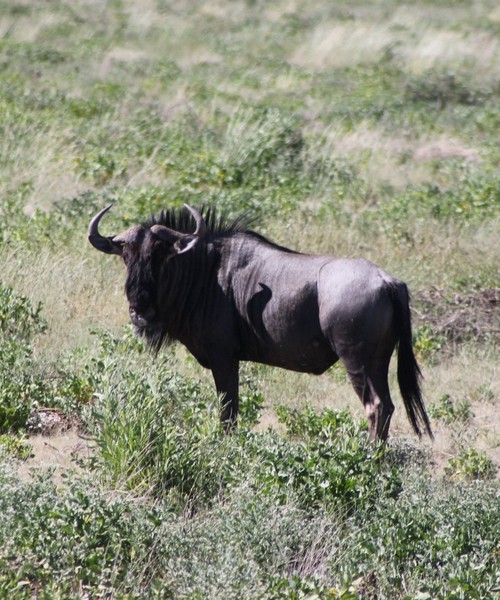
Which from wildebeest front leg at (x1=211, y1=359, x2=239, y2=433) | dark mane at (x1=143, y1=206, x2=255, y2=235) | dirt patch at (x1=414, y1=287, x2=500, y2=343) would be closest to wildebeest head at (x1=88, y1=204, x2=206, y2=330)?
dark mane at (x1=143, y1=206, x2=255, y2=235)

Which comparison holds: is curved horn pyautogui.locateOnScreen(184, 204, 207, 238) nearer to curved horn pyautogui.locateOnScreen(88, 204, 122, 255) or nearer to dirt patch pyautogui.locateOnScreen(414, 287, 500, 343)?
curved horn pyautogui.locateOnScreen(88, 204, 122, 255)

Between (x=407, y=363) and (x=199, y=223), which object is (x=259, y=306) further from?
(x=407, y=363)

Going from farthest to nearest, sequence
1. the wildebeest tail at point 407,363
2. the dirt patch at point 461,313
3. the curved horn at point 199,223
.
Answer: the dirt patch at point 461,313
the curved horn at point 199,223
the wildebeest tail at point 407,363

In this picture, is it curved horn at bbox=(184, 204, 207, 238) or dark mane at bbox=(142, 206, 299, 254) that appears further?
dark mane at bbox=(142, 206, 299, 254)

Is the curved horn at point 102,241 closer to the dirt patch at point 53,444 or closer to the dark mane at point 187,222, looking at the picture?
the dark mane at point 187,222

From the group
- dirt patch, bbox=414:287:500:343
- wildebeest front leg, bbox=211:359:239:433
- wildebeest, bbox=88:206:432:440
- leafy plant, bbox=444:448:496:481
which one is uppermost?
wildebeest, bbox=88:206:432:440

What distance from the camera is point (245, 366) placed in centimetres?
847

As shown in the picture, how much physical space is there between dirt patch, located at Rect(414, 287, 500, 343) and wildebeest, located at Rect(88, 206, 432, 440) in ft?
7.95

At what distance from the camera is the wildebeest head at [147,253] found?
681cm

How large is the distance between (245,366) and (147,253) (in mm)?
1973

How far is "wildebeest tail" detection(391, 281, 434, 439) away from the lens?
6.45 m

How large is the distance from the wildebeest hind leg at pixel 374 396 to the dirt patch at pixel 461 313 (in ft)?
8.89

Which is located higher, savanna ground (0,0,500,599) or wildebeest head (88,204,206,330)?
wildebeest head (88,204,206,330)

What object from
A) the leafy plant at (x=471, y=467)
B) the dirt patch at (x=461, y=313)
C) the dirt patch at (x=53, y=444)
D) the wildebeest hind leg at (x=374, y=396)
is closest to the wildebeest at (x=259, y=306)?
the wildebeest hind leg at (x=374, y=396)
